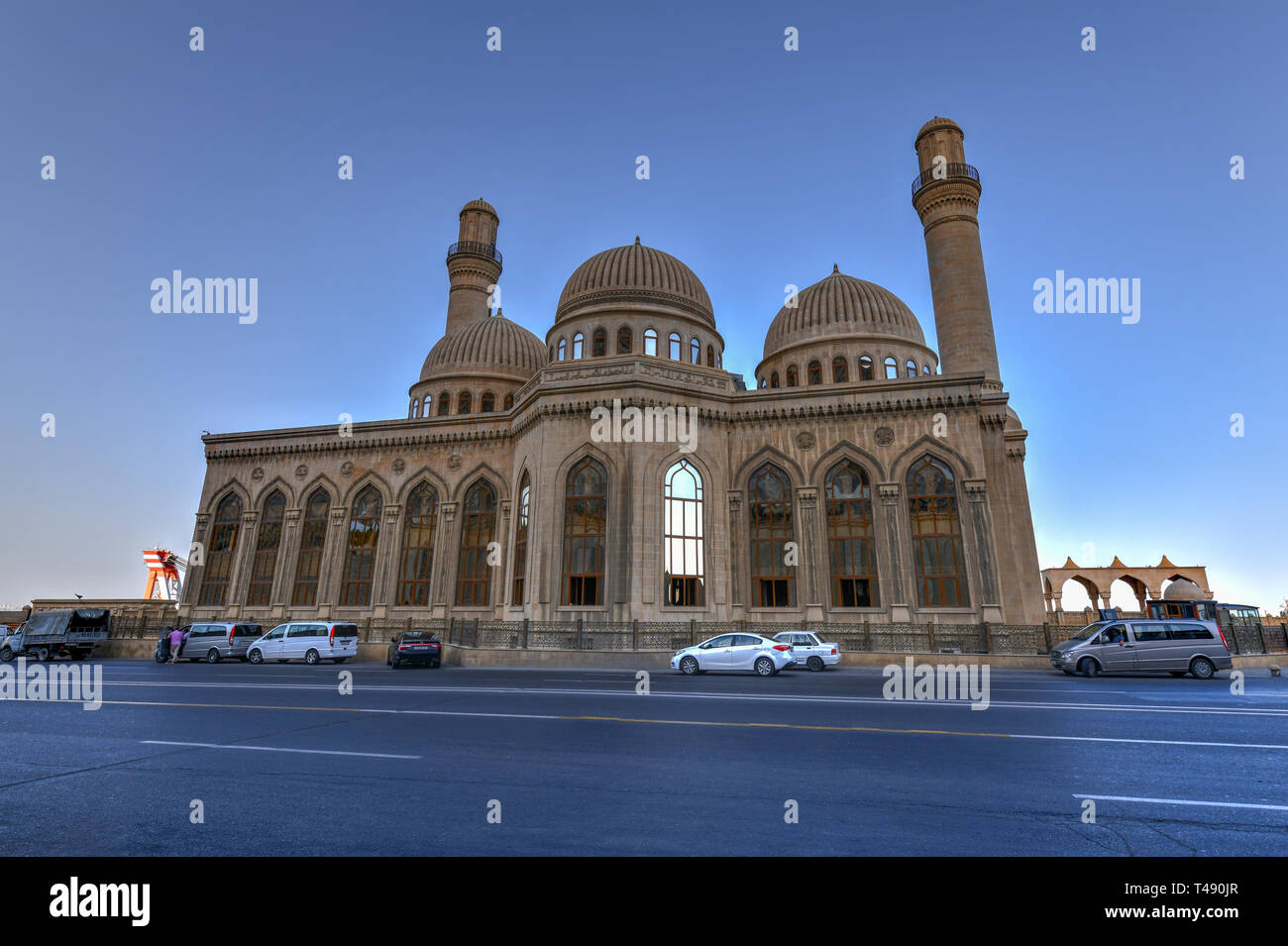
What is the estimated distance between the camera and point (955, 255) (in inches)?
1282

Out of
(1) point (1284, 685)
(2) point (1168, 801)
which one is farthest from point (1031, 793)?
(1) point (1284, 685)

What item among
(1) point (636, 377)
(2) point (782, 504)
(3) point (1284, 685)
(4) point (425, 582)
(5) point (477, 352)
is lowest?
(3) point (1284, 685)

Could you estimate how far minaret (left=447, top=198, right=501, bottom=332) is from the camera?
43688 mm

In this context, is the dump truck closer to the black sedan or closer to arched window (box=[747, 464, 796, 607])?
the black sedan

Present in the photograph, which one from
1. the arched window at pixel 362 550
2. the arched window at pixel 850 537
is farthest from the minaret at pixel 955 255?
the arched window at pixel 362 550

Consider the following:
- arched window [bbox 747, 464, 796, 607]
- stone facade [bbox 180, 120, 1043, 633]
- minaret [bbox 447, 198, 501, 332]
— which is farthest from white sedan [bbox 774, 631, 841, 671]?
minaret [bbox 447, 198, 501, 332]

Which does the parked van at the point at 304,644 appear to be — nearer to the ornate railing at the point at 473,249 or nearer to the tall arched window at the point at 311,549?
the tall arched window at the point at 311,549

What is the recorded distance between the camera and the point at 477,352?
38.5 meters

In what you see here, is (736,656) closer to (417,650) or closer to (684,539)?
(684,539)

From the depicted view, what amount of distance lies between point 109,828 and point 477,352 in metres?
36.1

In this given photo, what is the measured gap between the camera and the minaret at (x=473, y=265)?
Result: 4369 cm

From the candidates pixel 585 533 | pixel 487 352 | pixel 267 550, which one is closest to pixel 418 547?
pixel 267 550
